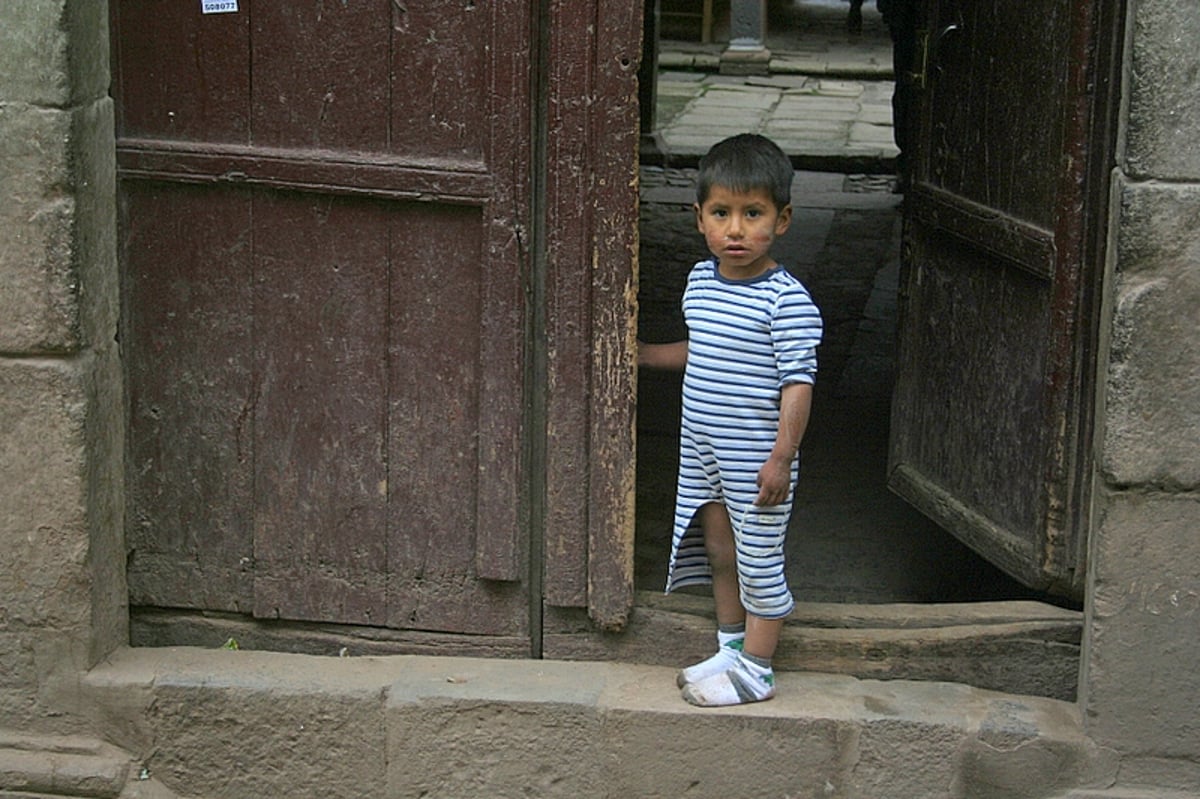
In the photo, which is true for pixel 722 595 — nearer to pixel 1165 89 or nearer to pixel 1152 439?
pixel 1152 439

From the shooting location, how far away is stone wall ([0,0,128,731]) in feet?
11.9

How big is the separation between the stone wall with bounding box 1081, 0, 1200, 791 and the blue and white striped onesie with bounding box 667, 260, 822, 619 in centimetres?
62

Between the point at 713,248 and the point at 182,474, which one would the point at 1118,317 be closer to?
the point at 713,248

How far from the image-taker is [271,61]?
3.83 metres

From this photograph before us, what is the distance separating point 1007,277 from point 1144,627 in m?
0.86

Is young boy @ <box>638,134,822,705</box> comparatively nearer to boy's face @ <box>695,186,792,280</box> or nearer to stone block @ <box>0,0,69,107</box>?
boy's face @ <box>695,186,792,280</box>

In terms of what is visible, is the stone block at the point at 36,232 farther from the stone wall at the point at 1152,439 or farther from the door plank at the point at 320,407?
the stone wall at the point at 1152,439

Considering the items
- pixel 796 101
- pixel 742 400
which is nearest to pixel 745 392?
Answer: pixel 742 400

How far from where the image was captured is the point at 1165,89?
11.2 ft

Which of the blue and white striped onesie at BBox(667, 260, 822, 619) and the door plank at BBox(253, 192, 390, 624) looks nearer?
the blue and white striped onesie at BBox(667, 260, 822, 619)

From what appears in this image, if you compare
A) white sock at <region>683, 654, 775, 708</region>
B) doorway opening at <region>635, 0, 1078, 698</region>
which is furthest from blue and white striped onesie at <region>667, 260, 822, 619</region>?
doorway opening at <region>635, 0, 1078, 698</region>

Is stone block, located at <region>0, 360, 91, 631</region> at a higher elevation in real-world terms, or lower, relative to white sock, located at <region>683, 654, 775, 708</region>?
higher

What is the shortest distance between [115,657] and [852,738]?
161 centimetres

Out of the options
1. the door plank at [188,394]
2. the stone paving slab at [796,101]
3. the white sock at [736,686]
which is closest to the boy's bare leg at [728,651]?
the white sock at [736,686]
